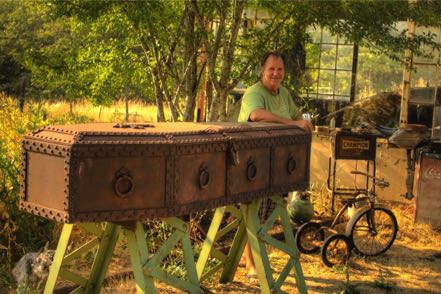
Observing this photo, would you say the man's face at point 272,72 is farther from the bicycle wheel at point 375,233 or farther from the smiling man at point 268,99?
the bicycle wheel at point 375,233

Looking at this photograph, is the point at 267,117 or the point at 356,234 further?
the point at 356,234

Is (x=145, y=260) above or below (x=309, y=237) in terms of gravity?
above

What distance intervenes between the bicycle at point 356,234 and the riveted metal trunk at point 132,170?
223 centimetres

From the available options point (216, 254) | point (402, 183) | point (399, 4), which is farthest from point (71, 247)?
point (402, 183)

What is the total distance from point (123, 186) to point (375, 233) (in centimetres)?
353

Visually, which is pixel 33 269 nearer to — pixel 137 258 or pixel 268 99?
pixel 137 258

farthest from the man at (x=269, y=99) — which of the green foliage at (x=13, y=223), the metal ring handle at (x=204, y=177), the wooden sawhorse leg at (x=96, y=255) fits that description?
the green foliage at (x=13, y=223)

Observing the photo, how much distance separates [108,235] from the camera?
4.04 m

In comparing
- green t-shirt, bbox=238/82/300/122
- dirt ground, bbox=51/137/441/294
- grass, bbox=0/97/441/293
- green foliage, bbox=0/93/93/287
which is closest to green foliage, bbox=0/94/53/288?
green foliage, bbox=0/93/93/287

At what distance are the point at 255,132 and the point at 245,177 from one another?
324 mm

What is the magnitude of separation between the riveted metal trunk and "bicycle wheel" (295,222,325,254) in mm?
2265

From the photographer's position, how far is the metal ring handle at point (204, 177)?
361 cm

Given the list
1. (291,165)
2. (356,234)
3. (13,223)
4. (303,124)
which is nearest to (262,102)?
(303,124)

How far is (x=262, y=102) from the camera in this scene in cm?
462
